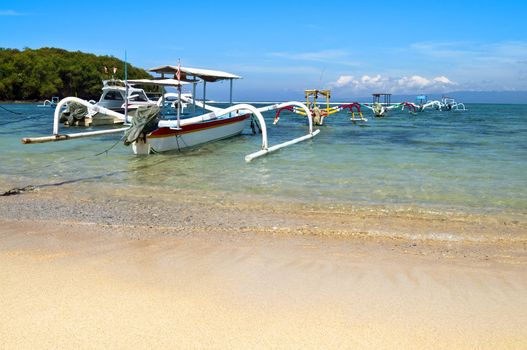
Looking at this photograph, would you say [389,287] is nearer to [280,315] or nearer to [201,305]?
[280,315]

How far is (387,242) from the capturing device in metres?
5.00

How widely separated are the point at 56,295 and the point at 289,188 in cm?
550

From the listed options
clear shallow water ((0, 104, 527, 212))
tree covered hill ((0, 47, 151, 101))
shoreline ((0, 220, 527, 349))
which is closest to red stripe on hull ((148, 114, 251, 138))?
clear shallow water ((0, 104, 527, 212))

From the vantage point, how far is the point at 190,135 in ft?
47.8

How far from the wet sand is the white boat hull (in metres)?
6.68

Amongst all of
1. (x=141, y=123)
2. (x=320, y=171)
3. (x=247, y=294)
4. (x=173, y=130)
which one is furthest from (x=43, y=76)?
(x=247, y=294)

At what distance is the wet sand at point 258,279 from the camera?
2766mm

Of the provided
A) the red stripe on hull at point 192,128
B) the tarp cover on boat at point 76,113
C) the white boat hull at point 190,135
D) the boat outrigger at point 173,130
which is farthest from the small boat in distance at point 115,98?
the boat outrigger at point 173,130

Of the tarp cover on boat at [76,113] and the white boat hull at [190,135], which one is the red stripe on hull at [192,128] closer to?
the white boat hull at [190,135]

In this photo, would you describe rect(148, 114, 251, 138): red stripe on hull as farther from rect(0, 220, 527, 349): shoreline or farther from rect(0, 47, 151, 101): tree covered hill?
rect(0, 47, 151, 101): tree covered hill

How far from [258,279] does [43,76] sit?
98260mm

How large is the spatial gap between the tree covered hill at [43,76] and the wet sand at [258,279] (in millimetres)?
85750

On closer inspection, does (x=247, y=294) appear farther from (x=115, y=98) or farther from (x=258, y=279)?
(x=115, y=98)

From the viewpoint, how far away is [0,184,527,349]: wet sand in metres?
2.77
